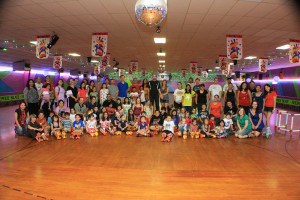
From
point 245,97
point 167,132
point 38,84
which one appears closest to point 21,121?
point 38,84

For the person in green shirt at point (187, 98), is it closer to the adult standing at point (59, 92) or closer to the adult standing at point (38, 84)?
the adult standing at point (59, 92)

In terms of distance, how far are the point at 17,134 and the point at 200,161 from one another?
17.5ft

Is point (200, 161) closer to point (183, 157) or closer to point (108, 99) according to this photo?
point (183, 157)

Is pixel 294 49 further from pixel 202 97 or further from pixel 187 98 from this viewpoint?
pixel 187 98

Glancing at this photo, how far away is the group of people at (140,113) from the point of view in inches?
219

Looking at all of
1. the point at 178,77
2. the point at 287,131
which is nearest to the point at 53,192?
the point at 287,131

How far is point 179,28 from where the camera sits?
612cm

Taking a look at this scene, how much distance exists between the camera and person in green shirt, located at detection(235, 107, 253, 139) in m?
5.60

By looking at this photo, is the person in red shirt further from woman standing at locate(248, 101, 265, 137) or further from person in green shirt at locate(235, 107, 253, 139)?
person in green shirt at locate(235, 107, 253, 139)

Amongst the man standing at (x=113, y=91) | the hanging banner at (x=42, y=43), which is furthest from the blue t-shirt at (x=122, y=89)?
the hanging banner at (x=42, y=43)

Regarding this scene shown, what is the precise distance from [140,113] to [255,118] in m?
3.75

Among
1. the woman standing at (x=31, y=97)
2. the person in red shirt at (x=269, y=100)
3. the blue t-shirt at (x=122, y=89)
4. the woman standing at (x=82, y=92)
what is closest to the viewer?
the person in red shirt at (x=269, y=100)

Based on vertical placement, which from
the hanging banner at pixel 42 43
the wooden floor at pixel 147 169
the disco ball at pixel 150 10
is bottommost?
the wooden floor at pixel 147 169

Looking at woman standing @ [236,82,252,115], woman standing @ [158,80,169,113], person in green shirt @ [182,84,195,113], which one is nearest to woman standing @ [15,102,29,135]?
woman standing @ [158,80,169,113]
